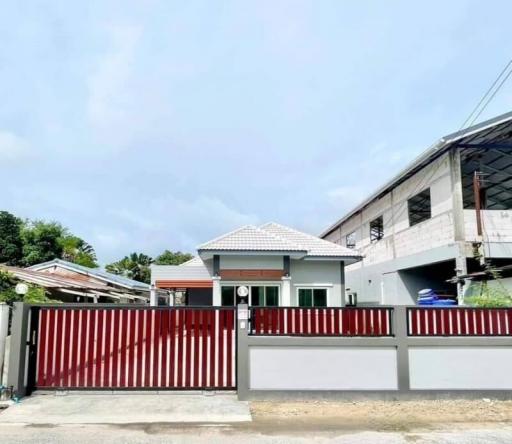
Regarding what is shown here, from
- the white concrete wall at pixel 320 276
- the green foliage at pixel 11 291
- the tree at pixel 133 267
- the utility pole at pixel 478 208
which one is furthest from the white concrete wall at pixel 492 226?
the tree at pixel 133 267

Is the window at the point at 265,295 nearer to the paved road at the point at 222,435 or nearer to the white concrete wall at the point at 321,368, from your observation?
the white concrete wall at the point at 321,368

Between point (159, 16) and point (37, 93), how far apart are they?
21.7 ft

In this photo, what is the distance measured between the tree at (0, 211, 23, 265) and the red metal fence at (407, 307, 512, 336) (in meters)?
39.5

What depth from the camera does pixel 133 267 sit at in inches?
2340

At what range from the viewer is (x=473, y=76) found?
44.5ft

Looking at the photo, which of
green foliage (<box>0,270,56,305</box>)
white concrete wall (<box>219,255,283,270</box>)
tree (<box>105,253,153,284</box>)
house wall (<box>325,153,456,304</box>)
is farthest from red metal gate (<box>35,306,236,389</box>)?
tree (<box>105,253,153,284</box>)

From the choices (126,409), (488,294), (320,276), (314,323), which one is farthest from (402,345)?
(320,276)

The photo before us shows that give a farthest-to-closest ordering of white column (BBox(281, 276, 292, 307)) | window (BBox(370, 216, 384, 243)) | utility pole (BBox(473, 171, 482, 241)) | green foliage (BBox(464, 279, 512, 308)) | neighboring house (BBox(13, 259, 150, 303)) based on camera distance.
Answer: window (BBox(370, 216, 384, 243)), neighboring house (BBox(13, 259, 150, 303)), white column (BBox(281, 276, 292, 307)), utility pole (BBox(473, 171, 482, 241)), green foliage (BBox(464, 279, 512, 308))

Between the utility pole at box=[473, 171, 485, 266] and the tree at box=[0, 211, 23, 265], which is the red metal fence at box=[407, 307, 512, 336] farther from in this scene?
the tree at box=[0, 211, 23, 265]

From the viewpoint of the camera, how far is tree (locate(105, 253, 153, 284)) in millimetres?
58719

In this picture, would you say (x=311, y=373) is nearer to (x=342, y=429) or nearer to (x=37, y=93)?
(x=342, y=429)

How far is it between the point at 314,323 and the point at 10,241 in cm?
3890

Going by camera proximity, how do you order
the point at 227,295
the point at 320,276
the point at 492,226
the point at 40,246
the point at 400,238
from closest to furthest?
the point at 492,226
the point at 227,295
the point at 320,276
the point at 400,238
the point at 40,246

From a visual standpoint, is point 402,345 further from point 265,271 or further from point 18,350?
point 265,271
